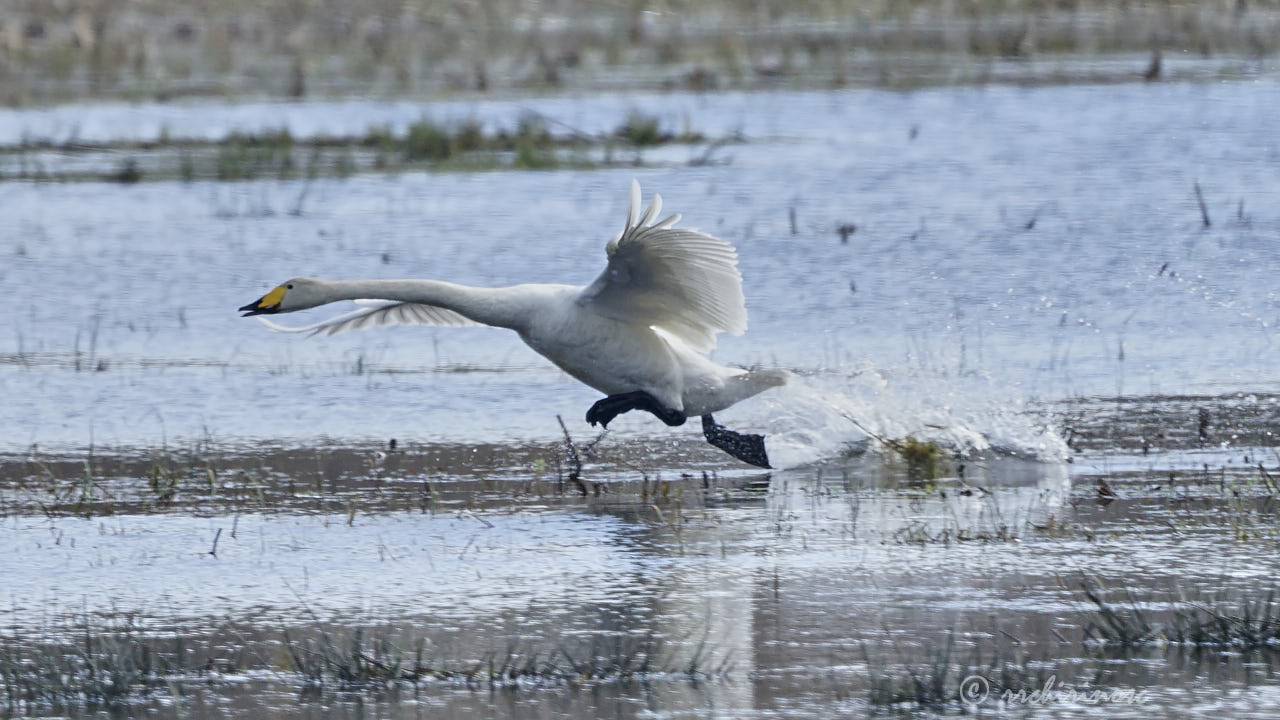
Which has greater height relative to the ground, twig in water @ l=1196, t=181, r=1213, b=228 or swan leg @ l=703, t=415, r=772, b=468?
twig in water @ l=1196, t=181, r=1213, b=228

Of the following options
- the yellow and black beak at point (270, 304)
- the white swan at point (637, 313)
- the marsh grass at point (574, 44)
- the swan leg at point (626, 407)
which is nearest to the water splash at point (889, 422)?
the white swan at point (637, 313)

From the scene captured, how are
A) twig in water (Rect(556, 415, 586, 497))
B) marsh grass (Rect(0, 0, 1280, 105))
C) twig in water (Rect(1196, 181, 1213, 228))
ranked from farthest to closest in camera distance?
marsh grass (Rect(0, 0, 1280, 105)), twig in water (Rect(1196, 181, 1213, 228)), twig in water (Rect(556, 415, 586, 497))

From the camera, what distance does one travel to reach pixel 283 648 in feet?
16.6

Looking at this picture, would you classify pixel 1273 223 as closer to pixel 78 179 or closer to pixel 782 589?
pixel 782 589

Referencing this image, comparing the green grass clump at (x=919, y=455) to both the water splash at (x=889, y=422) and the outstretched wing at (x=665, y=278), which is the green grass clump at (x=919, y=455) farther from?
the outstretched wing at (x=665, y=278)

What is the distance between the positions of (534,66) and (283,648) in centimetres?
2248

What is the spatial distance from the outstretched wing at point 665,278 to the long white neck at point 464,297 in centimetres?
25

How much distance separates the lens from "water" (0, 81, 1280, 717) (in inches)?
201

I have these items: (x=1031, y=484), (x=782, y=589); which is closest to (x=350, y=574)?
A: (x=782, y=589)

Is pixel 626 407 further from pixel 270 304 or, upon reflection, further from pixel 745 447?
pixel 270 304

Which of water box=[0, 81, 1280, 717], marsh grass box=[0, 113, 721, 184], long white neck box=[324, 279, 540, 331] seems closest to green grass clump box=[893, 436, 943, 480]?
water box=[0, 81, 1280, 717]

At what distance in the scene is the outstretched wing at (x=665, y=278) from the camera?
7.44 metres

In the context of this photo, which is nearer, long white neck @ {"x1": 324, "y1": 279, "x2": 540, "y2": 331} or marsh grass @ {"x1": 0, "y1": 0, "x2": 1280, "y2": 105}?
long white neck @ {"x1": 324, "y1": 279, "x2": 540, "y2": 331}

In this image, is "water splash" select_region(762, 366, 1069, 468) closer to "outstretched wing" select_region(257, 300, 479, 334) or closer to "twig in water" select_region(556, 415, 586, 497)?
"twig in water" select_region(556, 415, 586, 497)
